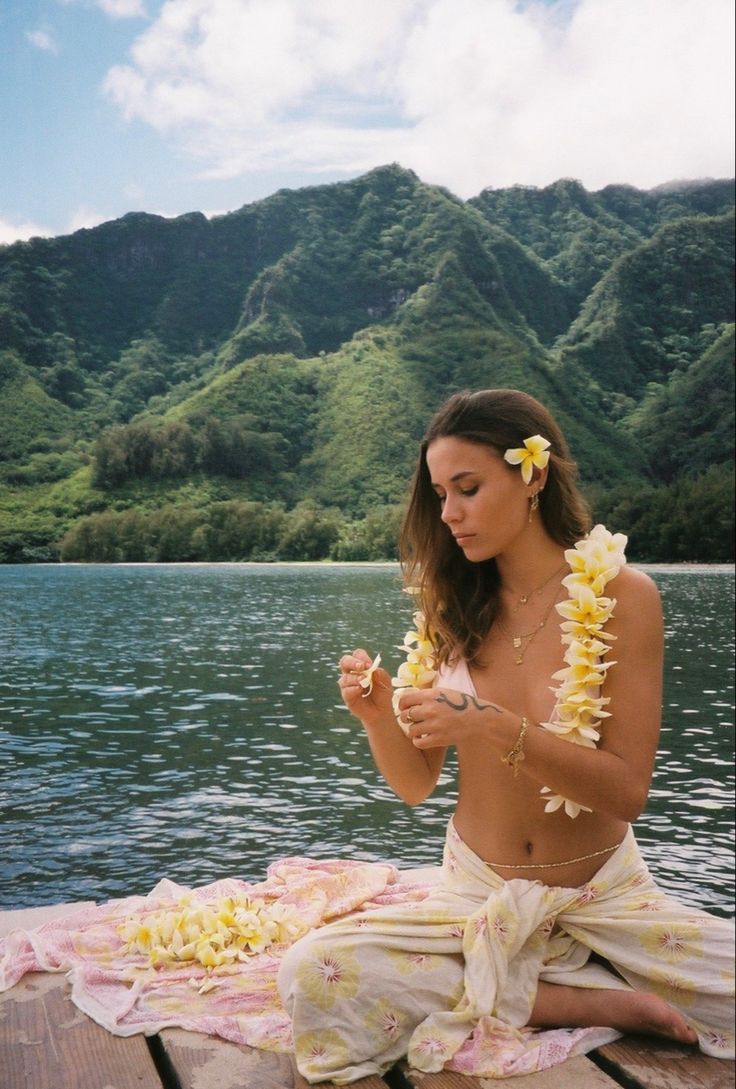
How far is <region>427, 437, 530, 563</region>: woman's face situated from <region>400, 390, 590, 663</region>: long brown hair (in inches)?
1.0

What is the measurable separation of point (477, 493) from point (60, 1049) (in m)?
1.70

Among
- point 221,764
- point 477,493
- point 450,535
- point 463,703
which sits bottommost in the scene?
point 221,764

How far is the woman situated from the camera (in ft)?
8.04

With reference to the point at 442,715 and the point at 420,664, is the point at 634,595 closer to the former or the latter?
the point at 442,715

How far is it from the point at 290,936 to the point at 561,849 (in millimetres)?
1261

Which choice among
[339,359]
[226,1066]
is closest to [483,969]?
[226,1066]

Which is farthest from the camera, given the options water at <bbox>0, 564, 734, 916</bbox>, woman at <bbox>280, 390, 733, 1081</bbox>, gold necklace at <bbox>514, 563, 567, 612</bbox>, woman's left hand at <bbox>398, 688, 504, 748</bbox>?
water at <bbox>0, 564, 734, 916</bbox>

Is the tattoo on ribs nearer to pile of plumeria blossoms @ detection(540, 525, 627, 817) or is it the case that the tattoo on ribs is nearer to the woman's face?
pile of plumeria blossoms @ detection(540, 525, 627, 817)

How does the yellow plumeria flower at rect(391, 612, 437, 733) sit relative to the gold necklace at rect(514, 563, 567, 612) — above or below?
below

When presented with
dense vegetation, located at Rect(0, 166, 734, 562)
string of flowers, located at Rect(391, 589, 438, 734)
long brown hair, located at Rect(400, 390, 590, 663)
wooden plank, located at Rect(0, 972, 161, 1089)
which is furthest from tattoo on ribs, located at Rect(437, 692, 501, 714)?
dense vegetation, located at Rect(0, 166, 734, 562)

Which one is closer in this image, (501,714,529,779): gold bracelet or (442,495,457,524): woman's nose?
(501,714,529,779): gold bracelet

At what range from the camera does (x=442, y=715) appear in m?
2.20

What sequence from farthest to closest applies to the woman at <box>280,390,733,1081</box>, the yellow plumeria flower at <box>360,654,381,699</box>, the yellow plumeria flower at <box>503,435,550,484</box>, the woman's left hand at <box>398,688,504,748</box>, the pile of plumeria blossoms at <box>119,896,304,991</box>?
the pile of plumeria blossoms at <box>119,896,304,991</box>
the yellow plumeria flower at <box>360,654,381,699</box>
the yellow plumeria flower at <box>503,435,550,484</box>
the woman at <box>280,390,733,1081</box>
the woman's left hand at <box>398,688,504,748</box>

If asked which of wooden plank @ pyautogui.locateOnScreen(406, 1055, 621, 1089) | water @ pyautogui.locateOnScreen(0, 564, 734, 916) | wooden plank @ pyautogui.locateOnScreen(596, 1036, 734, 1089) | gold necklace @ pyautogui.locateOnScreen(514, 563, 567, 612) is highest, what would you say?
gold necklace @ pyautogui.locateOnScreen(514, 563, 567, 612)
